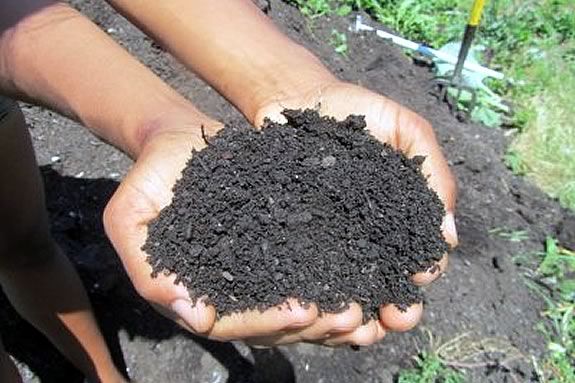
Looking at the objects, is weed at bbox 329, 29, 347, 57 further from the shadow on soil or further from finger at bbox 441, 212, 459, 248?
finger at bbox 441, 212, 459, 248

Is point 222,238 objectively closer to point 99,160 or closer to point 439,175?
point 439,175

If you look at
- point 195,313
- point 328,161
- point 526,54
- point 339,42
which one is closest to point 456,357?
point 328,161

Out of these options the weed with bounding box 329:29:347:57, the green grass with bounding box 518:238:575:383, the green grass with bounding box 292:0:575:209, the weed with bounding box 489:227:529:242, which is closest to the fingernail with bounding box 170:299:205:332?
the green grass with bounding box 518:238:575:383

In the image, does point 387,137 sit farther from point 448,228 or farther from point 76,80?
point 76,80

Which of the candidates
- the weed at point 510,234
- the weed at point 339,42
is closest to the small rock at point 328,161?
the weed at point 510,234

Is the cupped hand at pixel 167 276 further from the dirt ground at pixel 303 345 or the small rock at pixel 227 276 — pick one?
the dirt ground at pixel 303 345
